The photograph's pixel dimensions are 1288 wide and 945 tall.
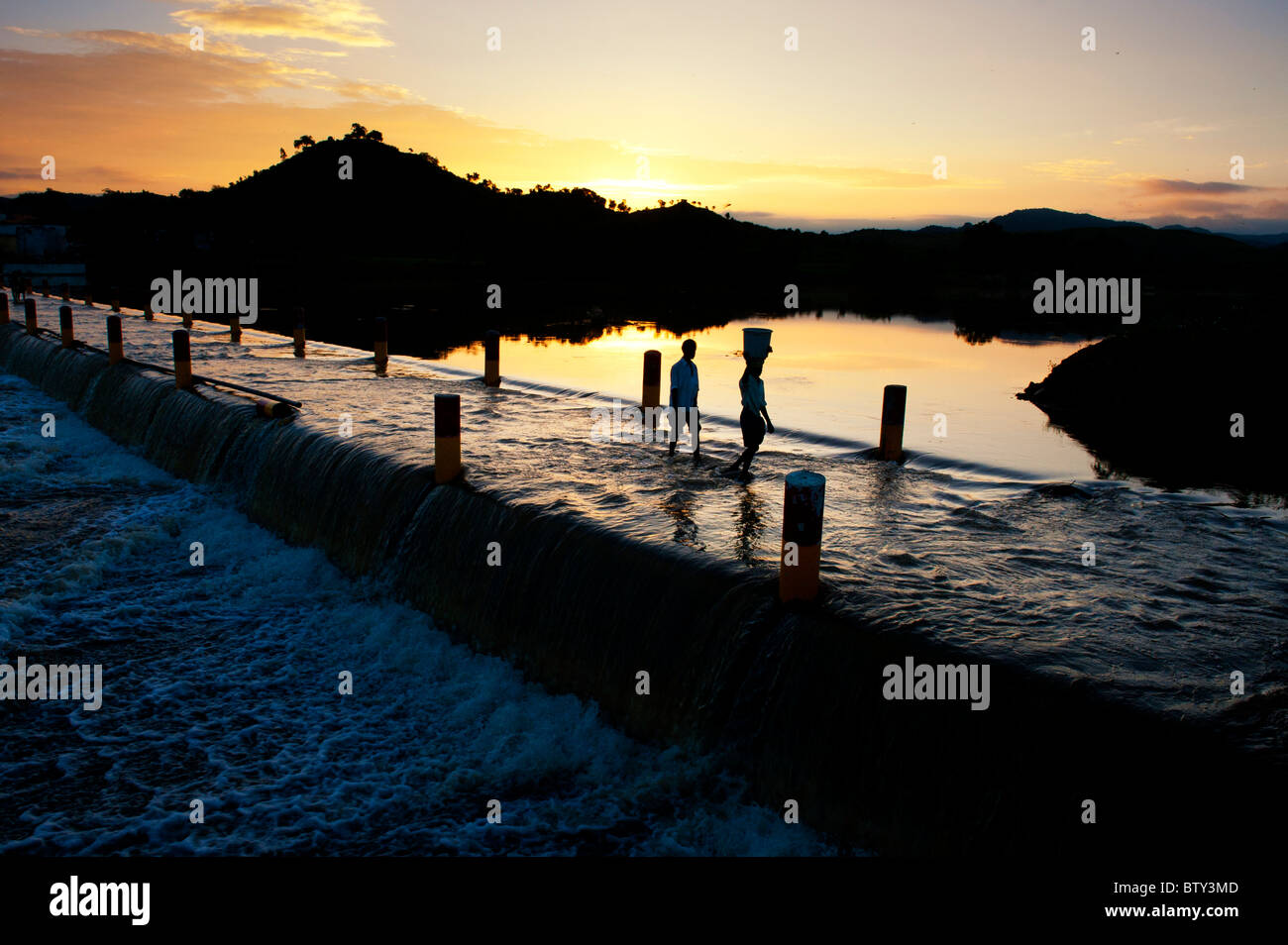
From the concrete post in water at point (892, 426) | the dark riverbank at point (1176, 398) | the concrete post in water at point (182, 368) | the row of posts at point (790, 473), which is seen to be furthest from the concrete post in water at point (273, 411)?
the dark riverbank at point (1176, 398)

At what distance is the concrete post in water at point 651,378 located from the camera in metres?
14.9

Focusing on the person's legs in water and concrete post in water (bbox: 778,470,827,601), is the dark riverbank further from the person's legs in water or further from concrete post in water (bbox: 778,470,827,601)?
concrete post in water (bbox: 778,470,827,601)

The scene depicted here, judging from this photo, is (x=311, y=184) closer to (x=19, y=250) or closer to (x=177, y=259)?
(x=177, y=259)

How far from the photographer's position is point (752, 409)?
10422mm

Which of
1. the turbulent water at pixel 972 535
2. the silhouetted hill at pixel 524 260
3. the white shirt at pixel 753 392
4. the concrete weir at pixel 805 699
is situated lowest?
the concrete weir at pixel 805 699

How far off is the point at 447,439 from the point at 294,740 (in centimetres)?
391

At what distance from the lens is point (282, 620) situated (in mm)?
9797

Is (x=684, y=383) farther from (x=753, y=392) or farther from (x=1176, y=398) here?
(x=1176, y=398)

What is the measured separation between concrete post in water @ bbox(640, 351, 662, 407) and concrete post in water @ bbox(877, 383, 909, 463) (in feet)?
12.6

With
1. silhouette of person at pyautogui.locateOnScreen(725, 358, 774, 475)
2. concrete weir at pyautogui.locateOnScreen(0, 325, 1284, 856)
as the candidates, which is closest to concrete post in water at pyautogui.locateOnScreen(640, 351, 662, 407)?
silhouette of person at pyautogui.locateOnScreen(725, 358, 774, 475)

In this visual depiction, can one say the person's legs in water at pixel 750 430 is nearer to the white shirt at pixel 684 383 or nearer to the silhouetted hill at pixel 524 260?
the white shirt at pixel 684 383

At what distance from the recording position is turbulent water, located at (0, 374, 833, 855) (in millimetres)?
6004

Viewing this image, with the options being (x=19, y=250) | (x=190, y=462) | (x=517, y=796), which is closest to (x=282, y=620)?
(x=517, y=796)

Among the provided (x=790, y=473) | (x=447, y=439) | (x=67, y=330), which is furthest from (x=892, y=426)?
(x=67, y=330)
